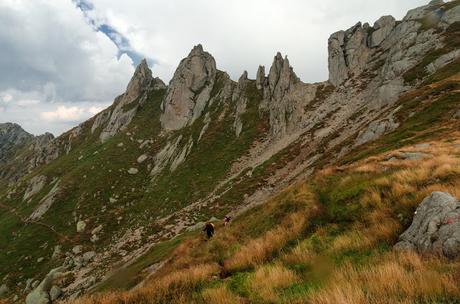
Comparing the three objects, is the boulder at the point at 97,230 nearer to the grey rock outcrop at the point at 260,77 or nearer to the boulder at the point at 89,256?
the boulder at the point at 89,256

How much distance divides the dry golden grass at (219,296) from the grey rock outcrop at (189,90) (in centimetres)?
10379

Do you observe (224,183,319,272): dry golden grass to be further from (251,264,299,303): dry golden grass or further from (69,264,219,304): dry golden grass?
(251,264,299,303): dry golden grass

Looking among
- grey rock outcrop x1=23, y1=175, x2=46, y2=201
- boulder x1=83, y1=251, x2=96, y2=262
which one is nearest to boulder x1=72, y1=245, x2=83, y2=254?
boulder x1=83, y1=251, x2=96, y2=262

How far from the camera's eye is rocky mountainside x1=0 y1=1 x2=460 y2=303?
5284 cm

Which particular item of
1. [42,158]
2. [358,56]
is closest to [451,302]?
[358,56]

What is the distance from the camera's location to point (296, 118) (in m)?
83.8

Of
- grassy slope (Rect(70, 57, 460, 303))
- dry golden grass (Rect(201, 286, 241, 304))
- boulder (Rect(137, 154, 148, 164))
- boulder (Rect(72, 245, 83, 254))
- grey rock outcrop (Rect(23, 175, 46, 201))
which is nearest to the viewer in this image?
grassy slope (Rect(70, 57, 460, 303))

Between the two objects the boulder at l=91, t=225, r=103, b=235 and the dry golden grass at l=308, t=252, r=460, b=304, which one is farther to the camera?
the boulder at l=91, t=225, r=103, b=235

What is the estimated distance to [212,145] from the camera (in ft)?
293

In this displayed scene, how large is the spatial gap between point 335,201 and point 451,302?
10473 mm

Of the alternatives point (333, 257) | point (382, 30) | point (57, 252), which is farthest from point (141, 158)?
point (333, 257)

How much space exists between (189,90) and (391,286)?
119 m

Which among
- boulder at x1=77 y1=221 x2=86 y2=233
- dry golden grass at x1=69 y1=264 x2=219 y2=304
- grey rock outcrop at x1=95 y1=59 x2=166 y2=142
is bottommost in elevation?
dry golden grass at x1=69 y1=264 x2=219 y2=304

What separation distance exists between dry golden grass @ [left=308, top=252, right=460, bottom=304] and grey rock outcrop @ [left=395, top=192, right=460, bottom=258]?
93 centimetres
